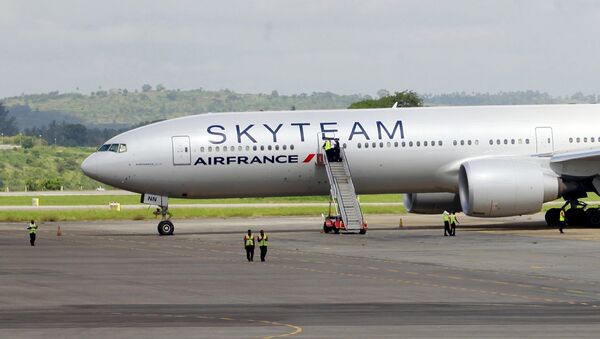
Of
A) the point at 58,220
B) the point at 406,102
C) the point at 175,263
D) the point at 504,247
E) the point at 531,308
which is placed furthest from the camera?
the point at 406,102

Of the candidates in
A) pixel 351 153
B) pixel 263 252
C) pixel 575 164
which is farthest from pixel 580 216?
pixel 263 252

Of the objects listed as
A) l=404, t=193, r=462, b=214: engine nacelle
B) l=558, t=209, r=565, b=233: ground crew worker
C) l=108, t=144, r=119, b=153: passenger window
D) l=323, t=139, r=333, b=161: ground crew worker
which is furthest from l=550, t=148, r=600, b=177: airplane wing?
l=108, t=144, r=119, b=153: passenger window

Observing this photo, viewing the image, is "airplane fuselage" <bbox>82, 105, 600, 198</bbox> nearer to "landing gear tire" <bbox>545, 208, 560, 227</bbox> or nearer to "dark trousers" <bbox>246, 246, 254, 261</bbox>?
"landing gear tire" <bbox>545, 208, 560, 227</bbox>

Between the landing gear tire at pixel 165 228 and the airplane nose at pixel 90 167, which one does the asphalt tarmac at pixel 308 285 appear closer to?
the landing gear tire at pixel 165 228

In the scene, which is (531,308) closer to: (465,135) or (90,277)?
(90,277)

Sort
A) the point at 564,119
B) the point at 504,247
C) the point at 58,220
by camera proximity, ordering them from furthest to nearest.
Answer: the point at 58,220 → the point at 564,119 → the point at 504,247

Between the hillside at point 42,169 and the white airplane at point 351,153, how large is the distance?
3251 inches

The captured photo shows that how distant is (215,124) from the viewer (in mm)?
56281

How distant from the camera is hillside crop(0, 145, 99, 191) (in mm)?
147875

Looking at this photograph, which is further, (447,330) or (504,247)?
(504,247)

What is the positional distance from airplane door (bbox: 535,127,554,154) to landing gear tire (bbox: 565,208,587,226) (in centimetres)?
286

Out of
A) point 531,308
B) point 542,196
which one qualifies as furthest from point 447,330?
point 542,196

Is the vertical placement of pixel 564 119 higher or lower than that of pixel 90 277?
higher

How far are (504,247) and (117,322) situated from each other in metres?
23.0
